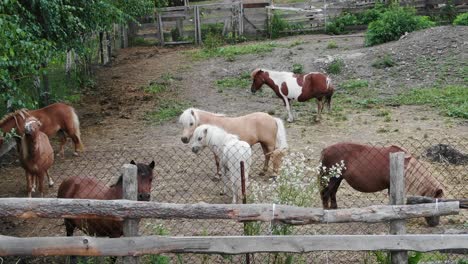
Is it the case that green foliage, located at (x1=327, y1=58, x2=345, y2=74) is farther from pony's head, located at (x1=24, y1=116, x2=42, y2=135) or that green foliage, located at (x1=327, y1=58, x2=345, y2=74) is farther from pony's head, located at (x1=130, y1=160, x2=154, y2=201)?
pony's head, located at (x1=130, y1=160, x2=154, y2=201)

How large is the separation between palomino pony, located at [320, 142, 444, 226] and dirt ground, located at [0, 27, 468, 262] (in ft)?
1.96

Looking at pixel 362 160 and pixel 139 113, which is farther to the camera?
pixel 139 113

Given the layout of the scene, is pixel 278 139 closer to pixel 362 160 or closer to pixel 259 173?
pixel 259 173

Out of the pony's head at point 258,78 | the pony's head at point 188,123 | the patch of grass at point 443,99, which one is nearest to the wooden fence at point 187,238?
the pony's head at point 188,123

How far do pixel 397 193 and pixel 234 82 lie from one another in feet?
38.9

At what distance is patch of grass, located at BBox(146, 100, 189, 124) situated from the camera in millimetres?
14127

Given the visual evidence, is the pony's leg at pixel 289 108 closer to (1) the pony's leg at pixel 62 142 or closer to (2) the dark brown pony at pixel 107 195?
(1) the pony's leg at pixel 62 142

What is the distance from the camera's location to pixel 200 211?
548 cm

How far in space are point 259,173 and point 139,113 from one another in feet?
17.7

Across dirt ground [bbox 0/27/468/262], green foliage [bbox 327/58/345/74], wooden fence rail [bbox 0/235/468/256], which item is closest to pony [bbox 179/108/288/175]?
dirt ground [bbox 0/27/468/262]

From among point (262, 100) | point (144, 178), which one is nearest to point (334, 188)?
point (144, 178)

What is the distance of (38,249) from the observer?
17.5ft

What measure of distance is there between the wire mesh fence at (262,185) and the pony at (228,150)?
0.33 feet

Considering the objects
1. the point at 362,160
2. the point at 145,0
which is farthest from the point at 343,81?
the point at 362,160
